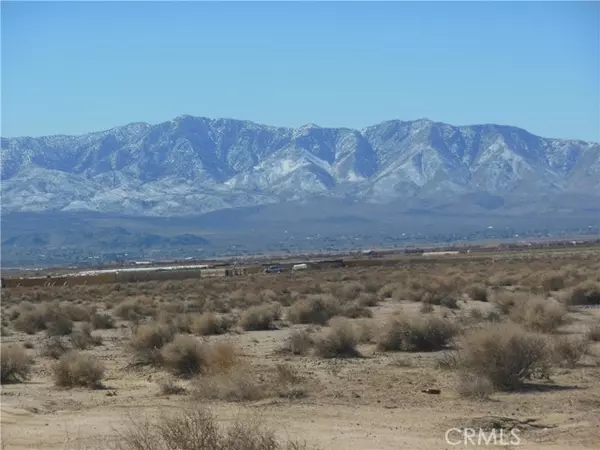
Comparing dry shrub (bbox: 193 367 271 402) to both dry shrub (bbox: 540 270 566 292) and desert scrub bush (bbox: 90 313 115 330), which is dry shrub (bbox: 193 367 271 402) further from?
dry shrub (bbox: 540 270 566 292)

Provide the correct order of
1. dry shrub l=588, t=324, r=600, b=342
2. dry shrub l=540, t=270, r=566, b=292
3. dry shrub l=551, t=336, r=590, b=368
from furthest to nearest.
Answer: dry shrub l=540, t=270, r=566, b=292, dry shrub l=588, t=324, r=600, b=342, dry shrub l=551, t=336, r=590, b=368

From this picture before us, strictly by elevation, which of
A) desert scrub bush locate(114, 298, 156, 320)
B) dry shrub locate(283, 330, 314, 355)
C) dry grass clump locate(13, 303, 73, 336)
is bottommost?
desert scrub bush locate(114, 298, 156, 320)

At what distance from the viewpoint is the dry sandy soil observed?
650 inches

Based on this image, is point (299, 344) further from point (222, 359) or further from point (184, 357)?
point (222, 359)

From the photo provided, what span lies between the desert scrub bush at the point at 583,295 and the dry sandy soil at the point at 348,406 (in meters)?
16.1

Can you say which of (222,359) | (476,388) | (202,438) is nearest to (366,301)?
(222,359)

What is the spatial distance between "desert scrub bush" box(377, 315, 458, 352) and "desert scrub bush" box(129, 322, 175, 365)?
5849 mm

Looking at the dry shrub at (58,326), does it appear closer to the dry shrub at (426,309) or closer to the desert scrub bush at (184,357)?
the dry shrub at (426,309)

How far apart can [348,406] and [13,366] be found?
934cm

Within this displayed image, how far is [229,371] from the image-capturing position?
874 inches

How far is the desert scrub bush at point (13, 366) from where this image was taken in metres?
24.8

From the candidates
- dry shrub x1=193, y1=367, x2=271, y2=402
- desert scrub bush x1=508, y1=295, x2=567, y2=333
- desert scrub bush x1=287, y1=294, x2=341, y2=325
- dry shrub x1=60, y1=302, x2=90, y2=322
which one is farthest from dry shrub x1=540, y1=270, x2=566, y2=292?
dry shrub x1=193, y1=367, x2=271, y2=402

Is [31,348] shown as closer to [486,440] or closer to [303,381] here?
[303,381]

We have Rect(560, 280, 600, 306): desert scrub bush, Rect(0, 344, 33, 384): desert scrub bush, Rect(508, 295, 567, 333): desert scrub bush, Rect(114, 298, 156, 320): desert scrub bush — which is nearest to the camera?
Rect(0, 344, 33, 384): desert scrub bush
